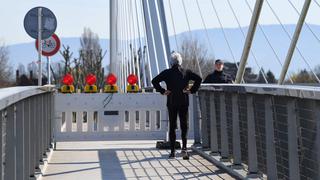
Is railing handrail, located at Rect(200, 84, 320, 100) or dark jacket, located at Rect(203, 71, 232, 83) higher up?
dark jacket, located at Rect(203, 71, 232, 83)

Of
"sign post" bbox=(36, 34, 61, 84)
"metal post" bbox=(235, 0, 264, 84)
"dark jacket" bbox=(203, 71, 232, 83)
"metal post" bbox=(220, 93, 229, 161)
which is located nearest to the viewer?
"metal post" bbox=(220, 93, 229, 161)

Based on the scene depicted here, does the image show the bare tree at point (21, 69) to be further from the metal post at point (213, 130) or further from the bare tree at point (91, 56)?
the metal post at point (213, 130)

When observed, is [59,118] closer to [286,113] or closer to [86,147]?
[86,147]

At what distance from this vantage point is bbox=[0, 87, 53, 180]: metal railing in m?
5.06

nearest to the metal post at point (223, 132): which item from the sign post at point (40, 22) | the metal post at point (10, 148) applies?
the sign post at point (40, 22)

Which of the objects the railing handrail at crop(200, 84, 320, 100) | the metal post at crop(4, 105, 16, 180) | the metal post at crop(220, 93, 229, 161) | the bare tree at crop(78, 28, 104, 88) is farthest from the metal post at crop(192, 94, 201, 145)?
the bare tree at crop(78, 28, 104, 88)

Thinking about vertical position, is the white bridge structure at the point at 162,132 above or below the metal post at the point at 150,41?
below

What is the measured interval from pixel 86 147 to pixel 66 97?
1977 millimetres

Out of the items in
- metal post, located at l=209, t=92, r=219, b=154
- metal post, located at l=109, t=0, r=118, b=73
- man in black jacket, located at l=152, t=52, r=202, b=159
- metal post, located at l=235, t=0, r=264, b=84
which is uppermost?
metal post, located at l=109, t=0, r=118, b=73

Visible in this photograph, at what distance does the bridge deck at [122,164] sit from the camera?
9.18 meters

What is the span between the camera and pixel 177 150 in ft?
41.8

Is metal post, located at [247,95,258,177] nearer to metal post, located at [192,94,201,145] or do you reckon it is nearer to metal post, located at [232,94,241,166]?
metal post, located at [232,94,241,166]

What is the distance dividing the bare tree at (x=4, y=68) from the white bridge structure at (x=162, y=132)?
153 ft

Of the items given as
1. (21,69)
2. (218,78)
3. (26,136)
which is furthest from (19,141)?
(21,69)
